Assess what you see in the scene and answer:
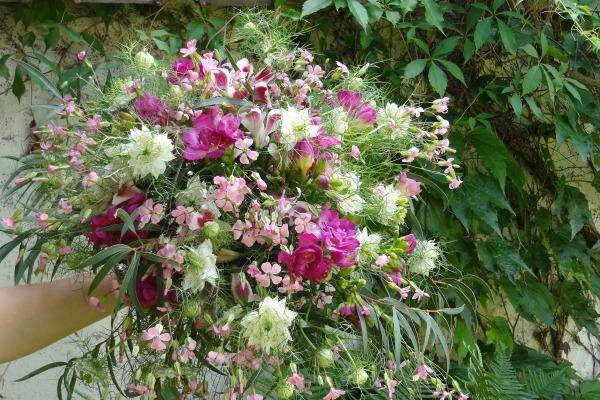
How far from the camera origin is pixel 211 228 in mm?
807

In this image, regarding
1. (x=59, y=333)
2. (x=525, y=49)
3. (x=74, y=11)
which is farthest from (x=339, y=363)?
(x=74, y=11)

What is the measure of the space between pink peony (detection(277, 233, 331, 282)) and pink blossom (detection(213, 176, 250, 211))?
0.08 meters

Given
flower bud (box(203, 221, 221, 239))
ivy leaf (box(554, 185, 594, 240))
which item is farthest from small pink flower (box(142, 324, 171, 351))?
ivy leaf (box(554, 185, 594, 240))

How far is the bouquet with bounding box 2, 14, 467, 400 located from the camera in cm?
82

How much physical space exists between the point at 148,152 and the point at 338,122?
9.6 inches

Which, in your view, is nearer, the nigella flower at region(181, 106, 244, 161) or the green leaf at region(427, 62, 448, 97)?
the nigella flower at region(181, 106, 244, 161)

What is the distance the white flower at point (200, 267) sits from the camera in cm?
81

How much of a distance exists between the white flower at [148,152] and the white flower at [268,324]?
18 centimetres

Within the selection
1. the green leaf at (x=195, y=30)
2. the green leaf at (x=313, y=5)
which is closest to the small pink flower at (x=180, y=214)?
the green leaf at (x=313, y=5)

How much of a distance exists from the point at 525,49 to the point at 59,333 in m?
1.31

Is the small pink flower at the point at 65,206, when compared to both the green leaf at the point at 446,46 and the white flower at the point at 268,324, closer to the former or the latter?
the white flower at the point at 268,324

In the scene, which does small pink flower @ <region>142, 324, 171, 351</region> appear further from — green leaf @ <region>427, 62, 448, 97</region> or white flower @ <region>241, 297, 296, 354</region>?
green leaf @ <region>427, 62, 448, 97</region>

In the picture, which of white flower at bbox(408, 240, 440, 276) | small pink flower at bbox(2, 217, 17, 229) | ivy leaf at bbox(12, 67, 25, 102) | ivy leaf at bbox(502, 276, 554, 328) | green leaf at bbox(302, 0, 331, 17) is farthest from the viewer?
ivy leaf at bbox(502, 276, 554, 328)

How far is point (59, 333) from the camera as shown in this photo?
1.06 meters
